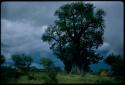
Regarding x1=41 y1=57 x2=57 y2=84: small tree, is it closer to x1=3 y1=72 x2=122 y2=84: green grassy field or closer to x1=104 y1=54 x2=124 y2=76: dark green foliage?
x1=3 y1=72 x2=122 y2=84: green grassy field

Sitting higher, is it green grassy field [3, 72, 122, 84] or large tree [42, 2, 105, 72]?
large tree [42, 2, 105, 72]

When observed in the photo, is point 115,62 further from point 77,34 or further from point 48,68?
point 77,34

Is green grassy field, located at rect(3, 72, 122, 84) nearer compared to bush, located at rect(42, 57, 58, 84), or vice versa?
green grassy field, located at rect(3, 72, 122, 84)

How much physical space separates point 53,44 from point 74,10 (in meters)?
3.25

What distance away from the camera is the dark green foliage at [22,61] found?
627 inches

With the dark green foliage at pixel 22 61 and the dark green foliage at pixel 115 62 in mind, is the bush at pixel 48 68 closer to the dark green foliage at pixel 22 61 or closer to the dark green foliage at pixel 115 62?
the dark green foliage at pixel 22 61

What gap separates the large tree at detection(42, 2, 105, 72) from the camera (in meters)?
20.4

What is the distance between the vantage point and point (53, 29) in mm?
22656

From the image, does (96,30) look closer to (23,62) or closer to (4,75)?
(23,62)

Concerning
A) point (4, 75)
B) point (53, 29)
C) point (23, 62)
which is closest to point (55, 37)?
point (53, 29)

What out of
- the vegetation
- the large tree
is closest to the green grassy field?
the vegetation

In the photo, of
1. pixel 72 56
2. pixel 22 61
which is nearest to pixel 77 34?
pixel 72 56

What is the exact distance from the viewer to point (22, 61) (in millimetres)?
16969

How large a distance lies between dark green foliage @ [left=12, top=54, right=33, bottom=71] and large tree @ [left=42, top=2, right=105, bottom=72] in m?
3.59
